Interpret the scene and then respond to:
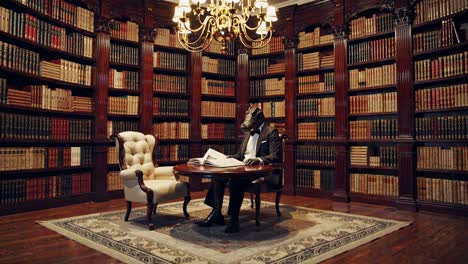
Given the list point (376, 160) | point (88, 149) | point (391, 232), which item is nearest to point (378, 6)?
point (376, 160)

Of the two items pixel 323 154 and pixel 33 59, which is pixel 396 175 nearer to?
pixel 323 154

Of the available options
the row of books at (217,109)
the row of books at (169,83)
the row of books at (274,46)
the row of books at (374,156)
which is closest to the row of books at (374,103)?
the row of books at (374,156)

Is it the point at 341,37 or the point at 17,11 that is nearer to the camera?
the point at 17,11

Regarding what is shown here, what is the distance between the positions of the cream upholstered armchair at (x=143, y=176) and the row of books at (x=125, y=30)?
6.67ft

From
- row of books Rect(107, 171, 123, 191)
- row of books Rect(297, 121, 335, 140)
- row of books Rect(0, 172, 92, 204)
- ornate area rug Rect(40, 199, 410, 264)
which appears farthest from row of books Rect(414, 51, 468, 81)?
row of books Rect(0, 172, 92, 204)

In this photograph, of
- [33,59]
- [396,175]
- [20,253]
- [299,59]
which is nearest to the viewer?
[20,253]

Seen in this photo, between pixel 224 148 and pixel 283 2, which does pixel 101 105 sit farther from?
pixel 283 2

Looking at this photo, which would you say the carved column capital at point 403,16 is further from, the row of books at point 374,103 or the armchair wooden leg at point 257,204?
the armchair wooden leg at point 257,204

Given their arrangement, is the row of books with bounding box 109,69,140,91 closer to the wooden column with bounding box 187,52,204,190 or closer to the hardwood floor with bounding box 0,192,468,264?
the wooden column with bounding box 187,52,204,190

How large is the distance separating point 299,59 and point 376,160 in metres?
2.04

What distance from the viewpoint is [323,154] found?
5.43m

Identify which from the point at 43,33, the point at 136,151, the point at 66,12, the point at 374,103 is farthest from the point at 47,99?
the point at 374,103

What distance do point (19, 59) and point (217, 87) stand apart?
3.09m

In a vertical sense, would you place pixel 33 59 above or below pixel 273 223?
above
